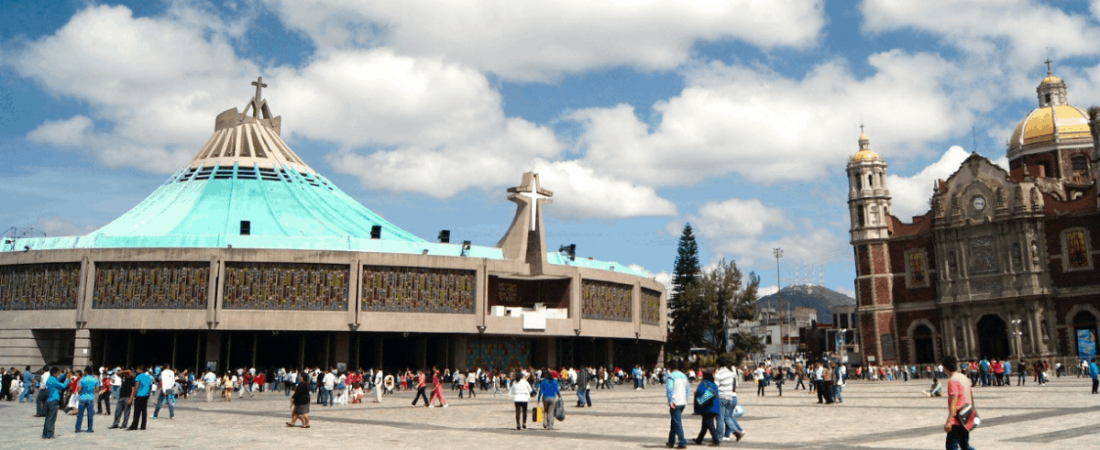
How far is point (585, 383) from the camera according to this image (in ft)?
87.6

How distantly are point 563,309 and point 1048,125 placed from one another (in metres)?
46.2

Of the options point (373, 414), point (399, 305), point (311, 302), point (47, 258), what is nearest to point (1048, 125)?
point (399, 305)

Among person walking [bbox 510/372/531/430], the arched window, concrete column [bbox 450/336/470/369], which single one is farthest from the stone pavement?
the arched window

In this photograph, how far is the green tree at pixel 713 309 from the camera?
74.8 m

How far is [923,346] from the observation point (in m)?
68.6

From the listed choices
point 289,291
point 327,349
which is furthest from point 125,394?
point 327,349

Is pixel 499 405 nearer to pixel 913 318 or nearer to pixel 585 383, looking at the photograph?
pixel 585 383

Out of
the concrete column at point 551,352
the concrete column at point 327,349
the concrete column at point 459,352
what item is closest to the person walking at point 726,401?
the concrete column at point 327,349

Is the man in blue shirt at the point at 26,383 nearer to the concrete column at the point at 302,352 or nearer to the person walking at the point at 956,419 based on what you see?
the concrete column at the point at 302,352

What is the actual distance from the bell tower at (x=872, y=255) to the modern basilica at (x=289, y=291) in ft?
68.0

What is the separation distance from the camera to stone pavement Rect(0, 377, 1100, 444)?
15.0 m

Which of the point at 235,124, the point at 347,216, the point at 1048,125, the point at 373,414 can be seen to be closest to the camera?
the point at 373,414

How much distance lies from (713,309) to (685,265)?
11.4 m

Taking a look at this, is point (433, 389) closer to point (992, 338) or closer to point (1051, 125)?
point (992, 338)
